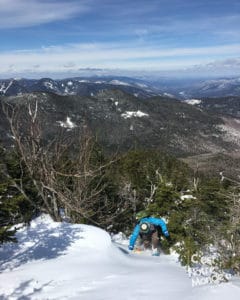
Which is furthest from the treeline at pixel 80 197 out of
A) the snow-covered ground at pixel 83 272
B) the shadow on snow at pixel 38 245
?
the snow-covered ground at pixel 83 272

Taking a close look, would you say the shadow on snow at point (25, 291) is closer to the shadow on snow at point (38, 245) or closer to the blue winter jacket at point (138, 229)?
the shadow on snow at point (38, 245)

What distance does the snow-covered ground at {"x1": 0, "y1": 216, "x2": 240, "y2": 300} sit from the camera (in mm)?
6299

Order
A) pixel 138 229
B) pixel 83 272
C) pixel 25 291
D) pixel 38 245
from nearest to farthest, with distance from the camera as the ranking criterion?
1. pixel 25 291
2. pixel 83 272
3. pixel 38 245
4. pixel 138 229

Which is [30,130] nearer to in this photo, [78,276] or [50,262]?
[50,262]

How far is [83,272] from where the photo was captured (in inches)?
306

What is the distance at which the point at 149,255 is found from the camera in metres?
11.3

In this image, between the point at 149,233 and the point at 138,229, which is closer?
the point at 138,229

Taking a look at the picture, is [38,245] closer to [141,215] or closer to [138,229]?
[138,229]

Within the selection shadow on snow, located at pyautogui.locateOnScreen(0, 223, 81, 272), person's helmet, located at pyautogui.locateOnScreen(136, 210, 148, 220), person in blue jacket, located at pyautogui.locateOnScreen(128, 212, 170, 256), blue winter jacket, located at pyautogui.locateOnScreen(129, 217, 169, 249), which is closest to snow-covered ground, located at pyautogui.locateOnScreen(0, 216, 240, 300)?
shadow on snow, located at pyautogui.locateOnScreen(0, 223, 81, 272)

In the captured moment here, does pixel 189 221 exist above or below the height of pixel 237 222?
below

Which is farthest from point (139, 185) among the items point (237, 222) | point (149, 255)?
point (237, 222)

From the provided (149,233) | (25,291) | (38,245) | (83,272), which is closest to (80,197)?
(149,233)

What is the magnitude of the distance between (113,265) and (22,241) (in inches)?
113

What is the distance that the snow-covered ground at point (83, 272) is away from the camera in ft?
20.7
